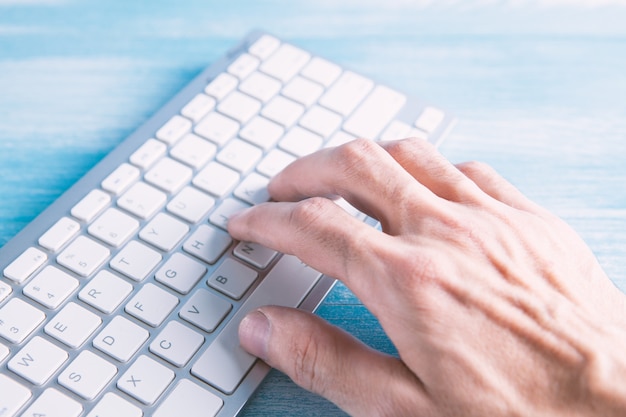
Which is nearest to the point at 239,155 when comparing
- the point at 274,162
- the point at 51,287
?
the point at 274,162

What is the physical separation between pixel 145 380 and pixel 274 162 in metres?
0.29

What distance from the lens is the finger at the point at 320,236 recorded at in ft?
1.78

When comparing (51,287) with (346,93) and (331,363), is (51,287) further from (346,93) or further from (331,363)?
(346,93)

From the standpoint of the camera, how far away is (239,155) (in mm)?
753

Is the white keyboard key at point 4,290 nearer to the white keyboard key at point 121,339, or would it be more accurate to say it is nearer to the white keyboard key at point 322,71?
the white keyboard key at point 121,339

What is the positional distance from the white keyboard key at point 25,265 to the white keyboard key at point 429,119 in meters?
0.45

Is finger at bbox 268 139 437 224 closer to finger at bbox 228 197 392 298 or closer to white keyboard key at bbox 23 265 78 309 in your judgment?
finger at bbox 228 197 392 298

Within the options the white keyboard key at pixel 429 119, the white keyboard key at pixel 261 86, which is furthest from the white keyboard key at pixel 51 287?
the white keyboard key at pixel 429 119

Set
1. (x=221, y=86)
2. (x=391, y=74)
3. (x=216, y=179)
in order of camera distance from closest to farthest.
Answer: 1. (x=216, y=179)
2. (x=221, y=86)
3. (x=391, y=74)

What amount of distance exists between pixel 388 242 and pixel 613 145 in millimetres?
460

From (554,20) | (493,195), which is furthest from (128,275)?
(554,20)

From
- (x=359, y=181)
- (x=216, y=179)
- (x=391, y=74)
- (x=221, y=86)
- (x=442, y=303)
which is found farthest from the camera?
(x=391, y=74)

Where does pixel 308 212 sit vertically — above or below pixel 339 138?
below

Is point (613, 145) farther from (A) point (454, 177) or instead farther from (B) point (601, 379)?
(B) point (601, 379)
